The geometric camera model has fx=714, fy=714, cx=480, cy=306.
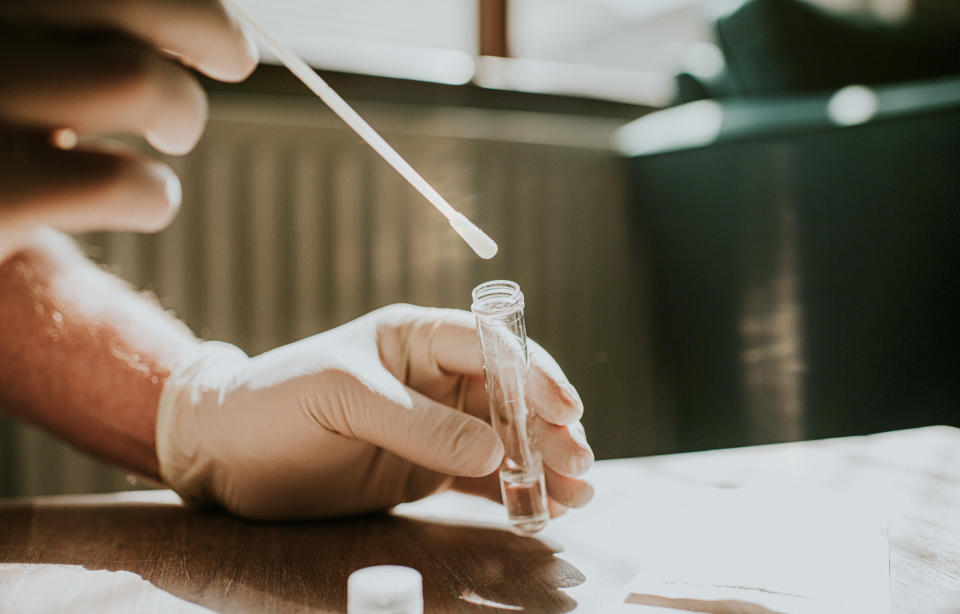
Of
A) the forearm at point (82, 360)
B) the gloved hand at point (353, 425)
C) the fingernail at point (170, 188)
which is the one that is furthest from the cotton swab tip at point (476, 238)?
the forearm at point (82, 360)

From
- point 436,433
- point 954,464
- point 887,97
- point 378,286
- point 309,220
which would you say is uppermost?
point 887,97

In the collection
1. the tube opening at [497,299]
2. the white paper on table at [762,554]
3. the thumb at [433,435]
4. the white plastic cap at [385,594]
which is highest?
the tube opening at [497,299]

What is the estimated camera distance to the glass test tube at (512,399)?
593 millimetres

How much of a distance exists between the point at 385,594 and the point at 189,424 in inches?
14.1

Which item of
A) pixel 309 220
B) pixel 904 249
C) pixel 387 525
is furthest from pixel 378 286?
pixel 904 249

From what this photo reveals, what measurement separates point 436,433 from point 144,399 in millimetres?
354

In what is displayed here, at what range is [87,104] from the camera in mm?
411

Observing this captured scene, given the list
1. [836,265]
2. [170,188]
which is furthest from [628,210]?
[170,188]

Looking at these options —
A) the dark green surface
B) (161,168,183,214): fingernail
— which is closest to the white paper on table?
(161,168,183,214): fingernail

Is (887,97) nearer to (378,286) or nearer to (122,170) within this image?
(378,286)

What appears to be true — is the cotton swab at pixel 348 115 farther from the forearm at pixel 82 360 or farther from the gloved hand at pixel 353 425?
the forearm at pixel 82 360

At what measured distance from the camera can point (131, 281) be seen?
1329mm

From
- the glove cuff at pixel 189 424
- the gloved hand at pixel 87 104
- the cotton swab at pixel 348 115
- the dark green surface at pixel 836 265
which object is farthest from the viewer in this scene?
the dark green surface at pixel 836 265

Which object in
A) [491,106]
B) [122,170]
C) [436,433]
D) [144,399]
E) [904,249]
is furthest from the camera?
[491,106]
